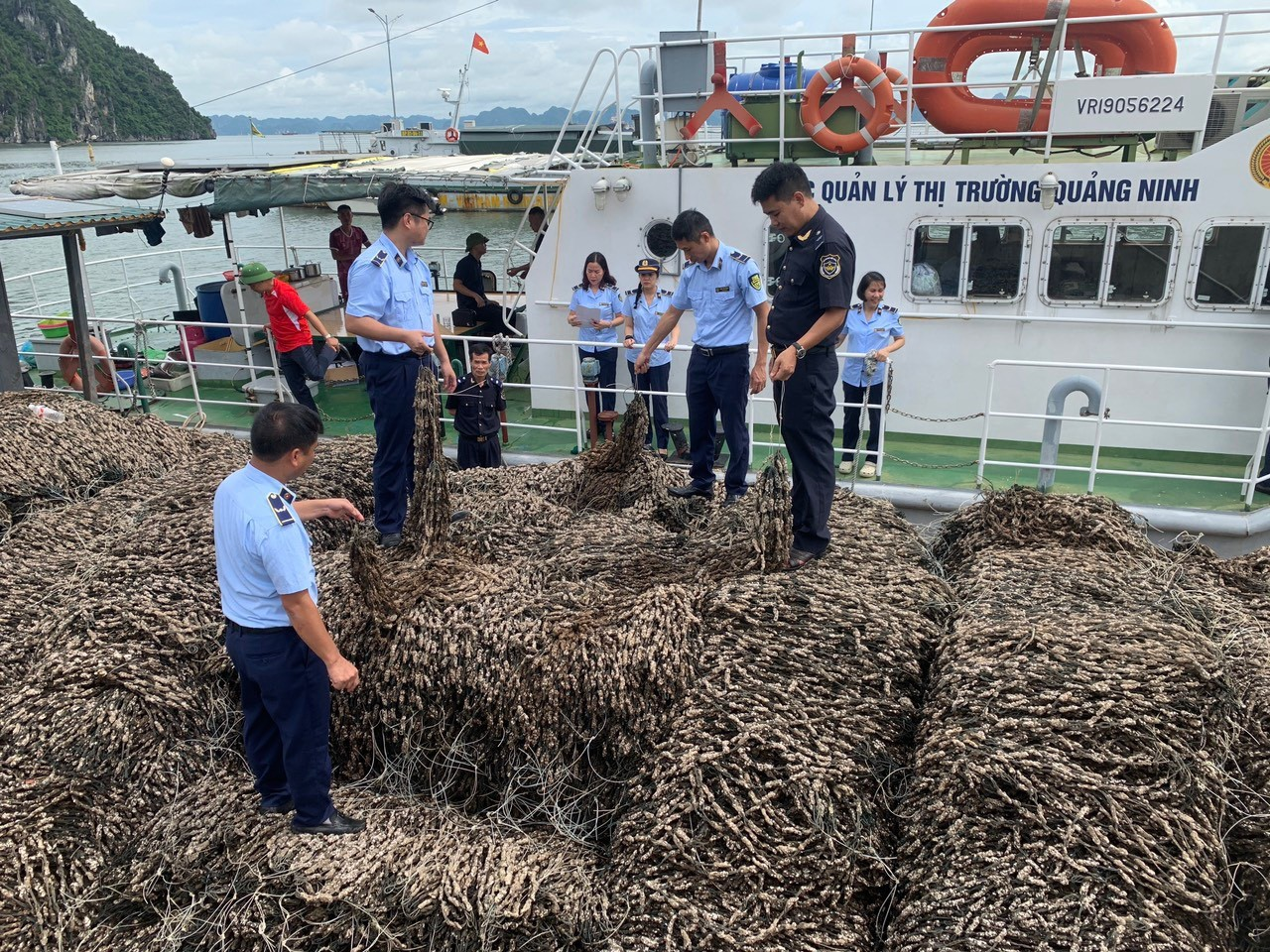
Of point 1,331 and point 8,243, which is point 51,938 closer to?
point 1,331

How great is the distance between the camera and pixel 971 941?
2844 millimetres

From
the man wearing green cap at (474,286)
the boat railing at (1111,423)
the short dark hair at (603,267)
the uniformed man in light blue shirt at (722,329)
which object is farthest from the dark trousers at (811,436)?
the man wearing green cap at (474,286)

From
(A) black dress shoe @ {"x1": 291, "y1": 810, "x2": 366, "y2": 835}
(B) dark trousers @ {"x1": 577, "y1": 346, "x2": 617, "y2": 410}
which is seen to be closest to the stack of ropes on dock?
(A) black dress shoe @ {"x1": 291, "y1": 810, "x2": 366, "y2": 835}

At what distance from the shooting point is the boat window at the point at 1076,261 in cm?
714

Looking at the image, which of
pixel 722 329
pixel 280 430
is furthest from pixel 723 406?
pixel 280 430

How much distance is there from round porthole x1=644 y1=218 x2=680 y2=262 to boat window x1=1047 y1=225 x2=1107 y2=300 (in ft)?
10.7

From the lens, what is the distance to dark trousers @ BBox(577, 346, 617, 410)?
764 centimetres

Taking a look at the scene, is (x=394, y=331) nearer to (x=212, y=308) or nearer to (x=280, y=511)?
(x=280, y=511)

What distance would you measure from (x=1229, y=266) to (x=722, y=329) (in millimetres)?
4719

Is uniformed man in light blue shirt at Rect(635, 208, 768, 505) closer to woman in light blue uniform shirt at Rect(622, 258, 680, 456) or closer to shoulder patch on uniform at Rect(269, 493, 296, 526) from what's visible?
woman in light blue uniform shirt at Rect(622, 258, 680, 456)

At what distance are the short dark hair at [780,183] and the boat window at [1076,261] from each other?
412 centimetres

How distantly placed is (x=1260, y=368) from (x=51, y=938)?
8469 mm

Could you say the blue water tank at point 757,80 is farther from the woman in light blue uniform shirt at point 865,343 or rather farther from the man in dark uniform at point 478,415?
the man in dark uniform at point 478,415

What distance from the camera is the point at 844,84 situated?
757cm
